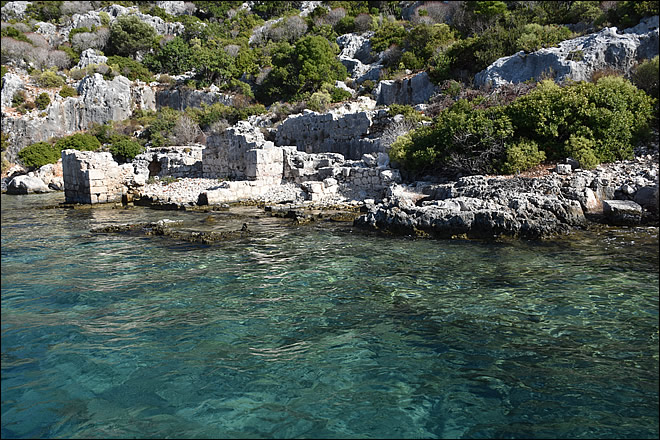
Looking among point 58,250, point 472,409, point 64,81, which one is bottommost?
point 472,409

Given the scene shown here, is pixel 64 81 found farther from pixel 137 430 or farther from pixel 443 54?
pixel 137 430

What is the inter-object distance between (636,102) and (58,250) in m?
15.8

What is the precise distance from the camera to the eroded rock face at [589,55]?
A: 59.1 feet

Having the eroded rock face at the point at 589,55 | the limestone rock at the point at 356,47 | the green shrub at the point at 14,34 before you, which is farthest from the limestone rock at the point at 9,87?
the eroded rock face at the point at 589,55

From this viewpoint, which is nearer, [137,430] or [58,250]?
[137,430]

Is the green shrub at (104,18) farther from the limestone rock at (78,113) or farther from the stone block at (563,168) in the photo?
the stone block at (563,168)

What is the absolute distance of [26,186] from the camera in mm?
23500

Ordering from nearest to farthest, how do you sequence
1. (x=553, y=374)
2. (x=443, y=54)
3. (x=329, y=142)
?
(x=553, y=374)
(x=329, y=142)
(x=443, y=54)

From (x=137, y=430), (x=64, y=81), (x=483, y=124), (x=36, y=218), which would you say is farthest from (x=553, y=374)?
(x=64, y=81)

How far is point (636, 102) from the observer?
12789 millimetres

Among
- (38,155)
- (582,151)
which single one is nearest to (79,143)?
(38,155)

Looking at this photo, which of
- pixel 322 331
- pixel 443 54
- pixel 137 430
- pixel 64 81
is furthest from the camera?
pixel 64 81

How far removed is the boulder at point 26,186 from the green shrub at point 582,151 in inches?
1007

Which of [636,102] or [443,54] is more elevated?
[443,54]
